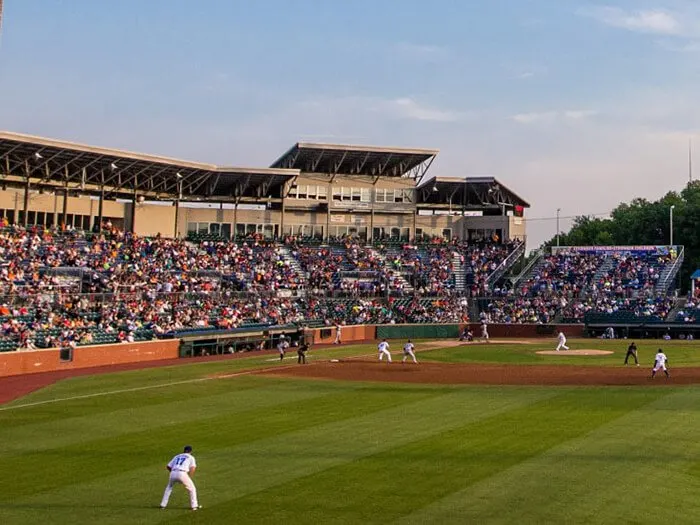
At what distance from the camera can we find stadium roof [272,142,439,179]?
77438mm

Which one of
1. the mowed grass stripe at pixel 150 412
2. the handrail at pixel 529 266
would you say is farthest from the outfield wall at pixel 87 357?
the handrail at pixel 529 266

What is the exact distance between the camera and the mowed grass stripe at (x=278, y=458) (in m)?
16.4

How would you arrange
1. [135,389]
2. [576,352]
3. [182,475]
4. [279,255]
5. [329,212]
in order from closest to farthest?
[182,475], [135,389], [576,352], [279,255], [329,212]

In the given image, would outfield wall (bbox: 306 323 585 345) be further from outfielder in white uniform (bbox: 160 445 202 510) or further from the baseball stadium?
outfielder in white uniform (bbox: 160 445 202 510)

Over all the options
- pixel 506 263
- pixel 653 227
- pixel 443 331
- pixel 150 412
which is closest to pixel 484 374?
pixel 150 412

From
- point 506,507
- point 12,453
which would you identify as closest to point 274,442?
point 12,453

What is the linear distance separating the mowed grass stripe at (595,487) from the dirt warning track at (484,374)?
1281 cm

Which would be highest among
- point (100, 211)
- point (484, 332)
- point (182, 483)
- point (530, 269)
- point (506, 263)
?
point (100, 211)

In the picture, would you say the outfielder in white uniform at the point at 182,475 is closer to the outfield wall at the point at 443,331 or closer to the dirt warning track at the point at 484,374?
the dirt warning track at the point at 484,374

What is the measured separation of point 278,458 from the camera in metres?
20.6

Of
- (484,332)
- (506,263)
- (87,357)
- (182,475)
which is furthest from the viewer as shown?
(506,263)

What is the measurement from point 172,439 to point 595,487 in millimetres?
11992

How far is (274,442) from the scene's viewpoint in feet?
74.7

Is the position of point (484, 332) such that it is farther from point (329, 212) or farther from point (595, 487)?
point (595, 487)
